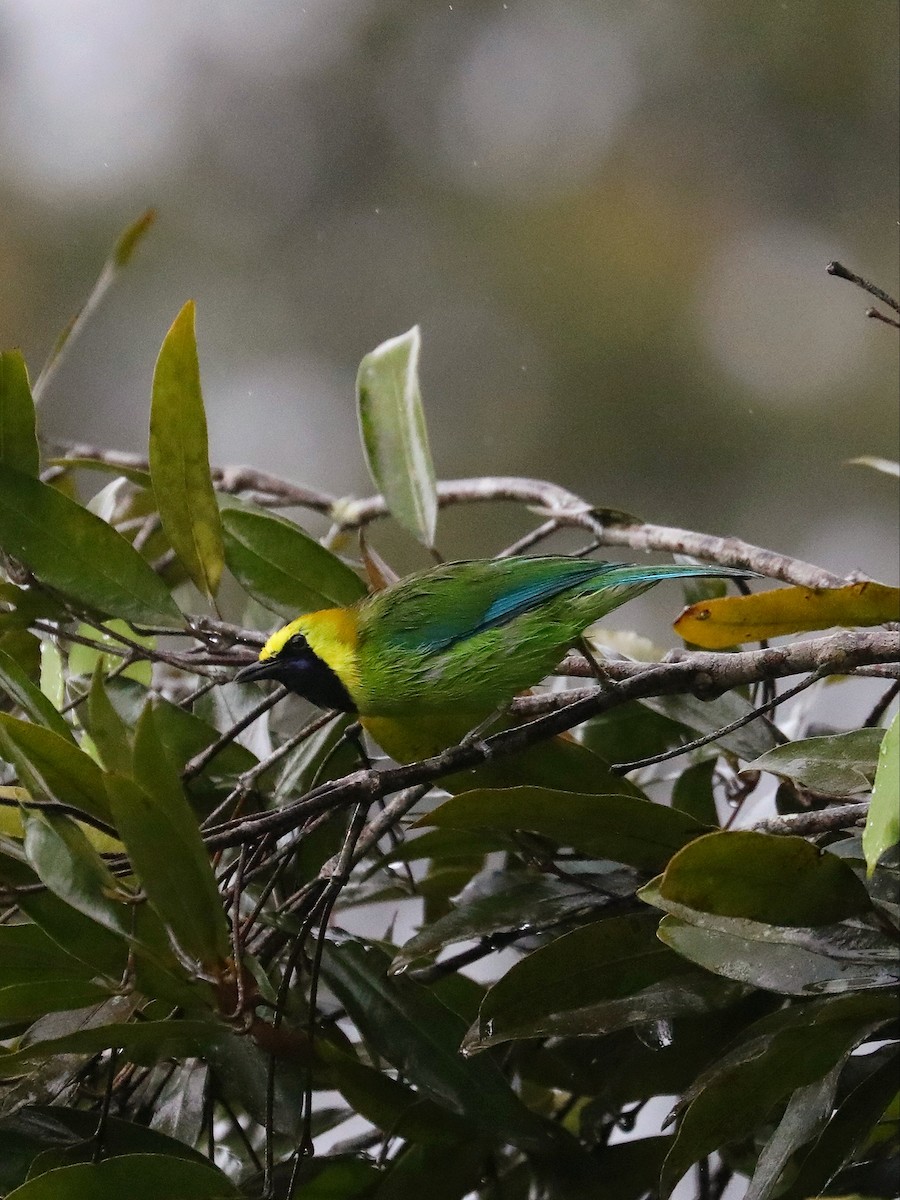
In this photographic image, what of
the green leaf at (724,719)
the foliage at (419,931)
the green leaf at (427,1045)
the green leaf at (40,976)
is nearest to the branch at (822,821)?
the foliage at (419,931)

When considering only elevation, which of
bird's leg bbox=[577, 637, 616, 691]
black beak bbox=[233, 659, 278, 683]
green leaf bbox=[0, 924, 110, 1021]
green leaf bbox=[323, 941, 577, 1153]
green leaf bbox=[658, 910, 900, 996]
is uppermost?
bird's leg bbox=[577, 637, 616, 691]

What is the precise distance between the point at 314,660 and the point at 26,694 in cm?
39

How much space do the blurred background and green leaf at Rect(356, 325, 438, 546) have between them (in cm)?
A: 214

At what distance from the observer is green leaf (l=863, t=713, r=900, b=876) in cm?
65

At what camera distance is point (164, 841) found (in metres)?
0.76

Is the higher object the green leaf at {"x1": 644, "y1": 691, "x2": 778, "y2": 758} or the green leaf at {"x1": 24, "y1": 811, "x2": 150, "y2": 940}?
the green leaf at {"x1": 24, "y1": 811, "x2": 150, "y2": 940}

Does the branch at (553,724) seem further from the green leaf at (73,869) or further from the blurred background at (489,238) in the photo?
the blurred background at (489,238)

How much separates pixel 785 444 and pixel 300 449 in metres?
1.65

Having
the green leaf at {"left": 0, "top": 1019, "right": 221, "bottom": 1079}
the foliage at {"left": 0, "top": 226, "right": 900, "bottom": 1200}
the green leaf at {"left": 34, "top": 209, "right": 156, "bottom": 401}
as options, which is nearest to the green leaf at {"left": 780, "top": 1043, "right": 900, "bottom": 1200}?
the foliage at {"left": 0, "top": 226, "right": 900, "bottom": 1200}

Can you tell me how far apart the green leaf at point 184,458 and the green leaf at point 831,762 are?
0.59m

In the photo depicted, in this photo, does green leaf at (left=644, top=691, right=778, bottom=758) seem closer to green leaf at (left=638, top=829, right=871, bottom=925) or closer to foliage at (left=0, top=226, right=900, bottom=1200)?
foliage at (left=0, top=226, right=900, bottom=1200)

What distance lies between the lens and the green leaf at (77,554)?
1.09m

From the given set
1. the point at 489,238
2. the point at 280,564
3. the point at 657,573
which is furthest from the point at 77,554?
the point at 489,238

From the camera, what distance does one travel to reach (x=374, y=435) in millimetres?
1483
